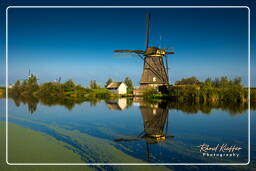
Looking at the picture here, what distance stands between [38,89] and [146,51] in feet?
59.4

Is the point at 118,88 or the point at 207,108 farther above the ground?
the point at 118,88

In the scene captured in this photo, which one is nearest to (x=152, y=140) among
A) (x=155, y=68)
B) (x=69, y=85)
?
(x=155, y=68)

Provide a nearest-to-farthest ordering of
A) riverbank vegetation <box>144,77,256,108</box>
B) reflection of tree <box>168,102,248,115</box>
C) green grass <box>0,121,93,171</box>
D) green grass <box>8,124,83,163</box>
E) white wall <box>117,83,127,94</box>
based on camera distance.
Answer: green grass <box>0,121,93,171</box>, green grass <box>8,124,83,163</box>, reflection of tree <box>168,102,248,115</box>, riverbank vegetation <box>144,77,256,108</box>, white wall <box>117,83,127,94</box>

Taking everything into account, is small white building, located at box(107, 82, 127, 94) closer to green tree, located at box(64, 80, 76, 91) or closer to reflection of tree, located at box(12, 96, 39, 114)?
green tree, located at box(64, 80, 76, 91)

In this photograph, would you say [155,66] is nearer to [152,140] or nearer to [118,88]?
[118,88]

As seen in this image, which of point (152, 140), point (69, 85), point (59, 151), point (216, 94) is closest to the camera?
point (59, 151)

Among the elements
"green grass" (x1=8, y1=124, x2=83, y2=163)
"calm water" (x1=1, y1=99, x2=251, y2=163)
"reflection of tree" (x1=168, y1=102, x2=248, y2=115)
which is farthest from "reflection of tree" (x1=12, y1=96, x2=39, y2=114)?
"reflection of tree" (x1=168, y1=102, x2=248, y2=115)

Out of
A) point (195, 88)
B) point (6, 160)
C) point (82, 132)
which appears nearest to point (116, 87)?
point (195, 88)

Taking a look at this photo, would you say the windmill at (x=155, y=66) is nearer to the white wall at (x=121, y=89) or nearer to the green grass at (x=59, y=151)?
the white wall at (x=121, y=89)

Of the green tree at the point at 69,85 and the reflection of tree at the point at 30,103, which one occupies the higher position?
the green tree at the point at 69,85

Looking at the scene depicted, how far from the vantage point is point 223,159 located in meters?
3.96

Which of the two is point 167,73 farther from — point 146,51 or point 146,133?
point 146,133

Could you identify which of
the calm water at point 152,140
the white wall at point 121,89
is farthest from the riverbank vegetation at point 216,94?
the white wall at point 121,89

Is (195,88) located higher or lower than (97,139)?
higher
